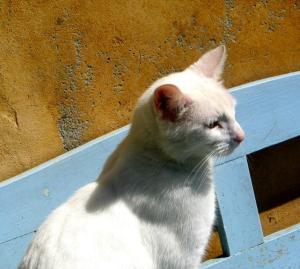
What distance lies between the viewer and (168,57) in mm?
1956

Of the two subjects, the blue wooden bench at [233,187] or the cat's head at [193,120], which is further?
the blue wooden bench at [233,187]

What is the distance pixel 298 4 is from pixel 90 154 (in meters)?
0.85

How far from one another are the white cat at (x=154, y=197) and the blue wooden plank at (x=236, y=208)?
278mm

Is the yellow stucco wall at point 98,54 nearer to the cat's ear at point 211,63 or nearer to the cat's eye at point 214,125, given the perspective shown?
the cat's ear at point 211,63

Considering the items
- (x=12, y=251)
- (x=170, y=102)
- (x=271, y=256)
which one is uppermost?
(x=170, y=102)

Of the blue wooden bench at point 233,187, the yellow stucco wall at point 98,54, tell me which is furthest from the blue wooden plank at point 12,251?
the yellow stucco wall at point 98,54

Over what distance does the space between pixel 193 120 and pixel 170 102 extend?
0.32 ft

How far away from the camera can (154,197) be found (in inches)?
60.4

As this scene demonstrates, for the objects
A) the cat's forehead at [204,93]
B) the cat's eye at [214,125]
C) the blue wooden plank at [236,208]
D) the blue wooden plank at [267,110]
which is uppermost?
the cat's forehead at [204,93]

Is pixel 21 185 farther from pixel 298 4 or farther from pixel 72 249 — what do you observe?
pixel 298 4

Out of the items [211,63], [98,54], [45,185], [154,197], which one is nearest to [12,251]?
[45,185]

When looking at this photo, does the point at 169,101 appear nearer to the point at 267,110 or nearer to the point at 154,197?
the point at 154,197

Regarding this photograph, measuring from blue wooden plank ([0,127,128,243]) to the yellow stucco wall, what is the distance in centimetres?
15

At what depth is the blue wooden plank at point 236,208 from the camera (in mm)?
1894
